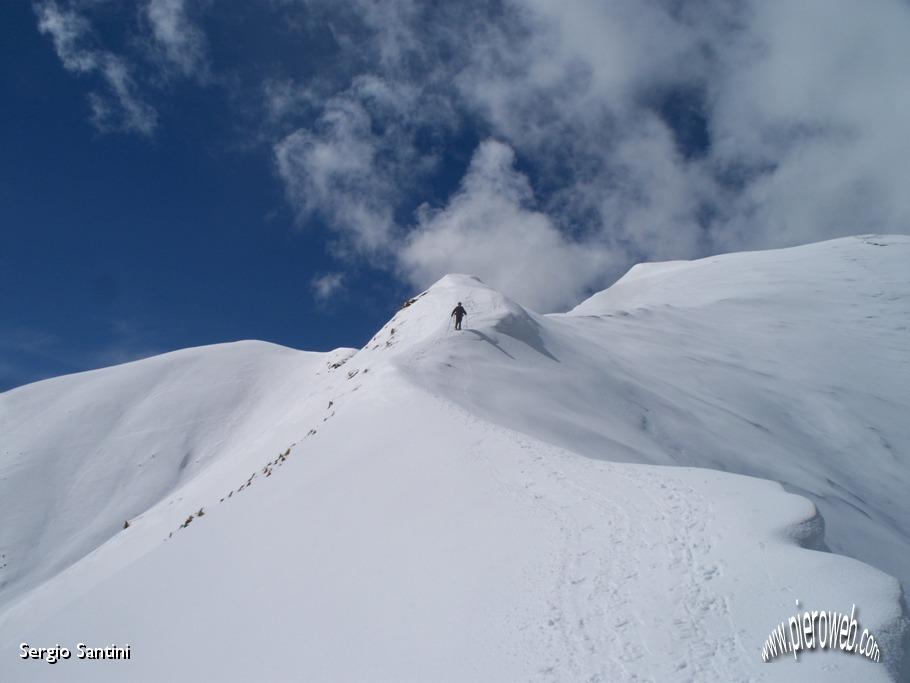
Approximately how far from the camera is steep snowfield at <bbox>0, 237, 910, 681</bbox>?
5.70 m

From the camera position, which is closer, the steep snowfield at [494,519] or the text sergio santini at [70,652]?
the steep snowfield at [494,519]

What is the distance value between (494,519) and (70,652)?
293 inches

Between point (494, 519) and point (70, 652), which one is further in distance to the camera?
point (70, 652)

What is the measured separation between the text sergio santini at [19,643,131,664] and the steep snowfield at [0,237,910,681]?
167 mm

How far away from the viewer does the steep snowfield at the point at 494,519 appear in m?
5.70

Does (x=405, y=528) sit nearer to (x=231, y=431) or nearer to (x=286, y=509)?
(x=286, y=509)

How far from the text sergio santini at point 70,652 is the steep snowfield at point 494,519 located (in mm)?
167

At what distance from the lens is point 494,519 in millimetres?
8406

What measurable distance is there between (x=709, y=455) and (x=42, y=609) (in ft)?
66.3

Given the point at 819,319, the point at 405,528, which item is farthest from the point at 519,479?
the point at 819,319

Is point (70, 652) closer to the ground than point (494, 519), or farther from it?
closer to the ground

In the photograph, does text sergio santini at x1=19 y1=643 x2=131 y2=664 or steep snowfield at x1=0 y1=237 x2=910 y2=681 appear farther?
text sergio santini at x1=19 y1=643 x2=131 y2=664

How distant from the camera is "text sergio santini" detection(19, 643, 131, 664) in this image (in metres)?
8.55

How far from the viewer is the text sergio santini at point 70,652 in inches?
337
